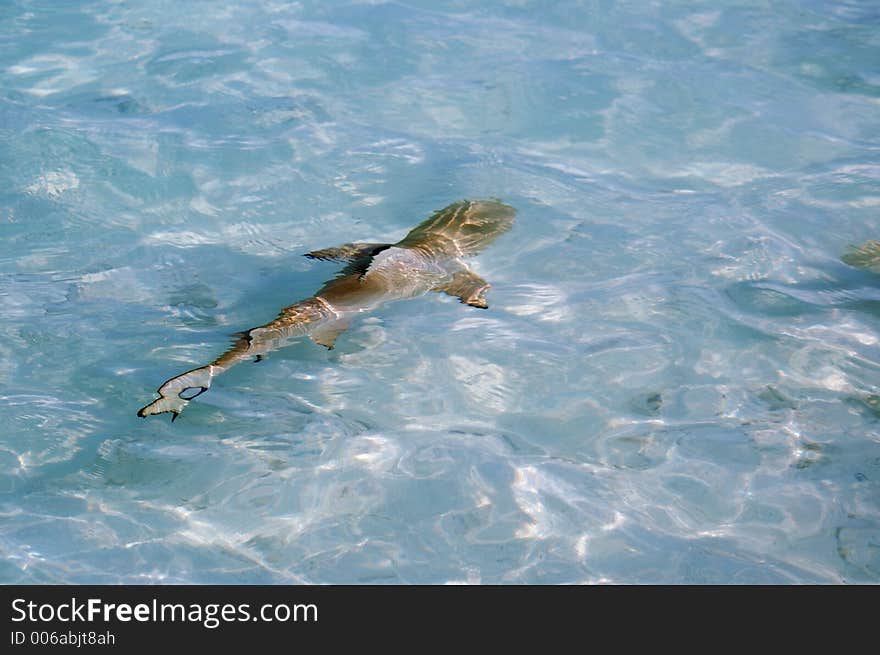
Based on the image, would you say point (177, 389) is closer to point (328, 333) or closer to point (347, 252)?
point (328, 333)

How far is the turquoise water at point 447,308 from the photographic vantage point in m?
4.46

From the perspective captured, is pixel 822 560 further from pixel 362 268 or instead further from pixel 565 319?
pixel 362 268

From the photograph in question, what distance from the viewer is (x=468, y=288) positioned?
19.2ft

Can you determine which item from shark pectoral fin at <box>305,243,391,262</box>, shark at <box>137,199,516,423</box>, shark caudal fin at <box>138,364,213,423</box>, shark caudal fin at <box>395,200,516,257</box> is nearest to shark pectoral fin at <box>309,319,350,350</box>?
shark at <box>137,199,516,423</box>

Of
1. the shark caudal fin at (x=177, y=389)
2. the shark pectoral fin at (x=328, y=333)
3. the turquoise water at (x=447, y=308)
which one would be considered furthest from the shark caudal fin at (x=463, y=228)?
the shark caudal fin at (x=177, y=389)

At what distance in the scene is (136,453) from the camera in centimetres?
478

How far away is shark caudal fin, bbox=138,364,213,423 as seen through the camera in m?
4.51

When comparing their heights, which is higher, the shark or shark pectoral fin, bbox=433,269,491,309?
the shark

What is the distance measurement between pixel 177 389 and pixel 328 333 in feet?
3.11

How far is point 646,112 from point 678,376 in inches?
151

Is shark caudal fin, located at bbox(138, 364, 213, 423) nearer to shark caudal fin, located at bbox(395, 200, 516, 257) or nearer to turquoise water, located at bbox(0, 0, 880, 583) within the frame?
turquoise water, located at bbox(0, 0, 880, 583)

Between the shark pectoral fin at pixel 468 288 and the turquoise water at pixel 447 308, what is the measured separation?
5.4 inches

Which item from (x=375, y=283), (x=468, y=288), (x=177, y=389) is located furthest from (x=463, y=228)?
(x=177, y=389)
